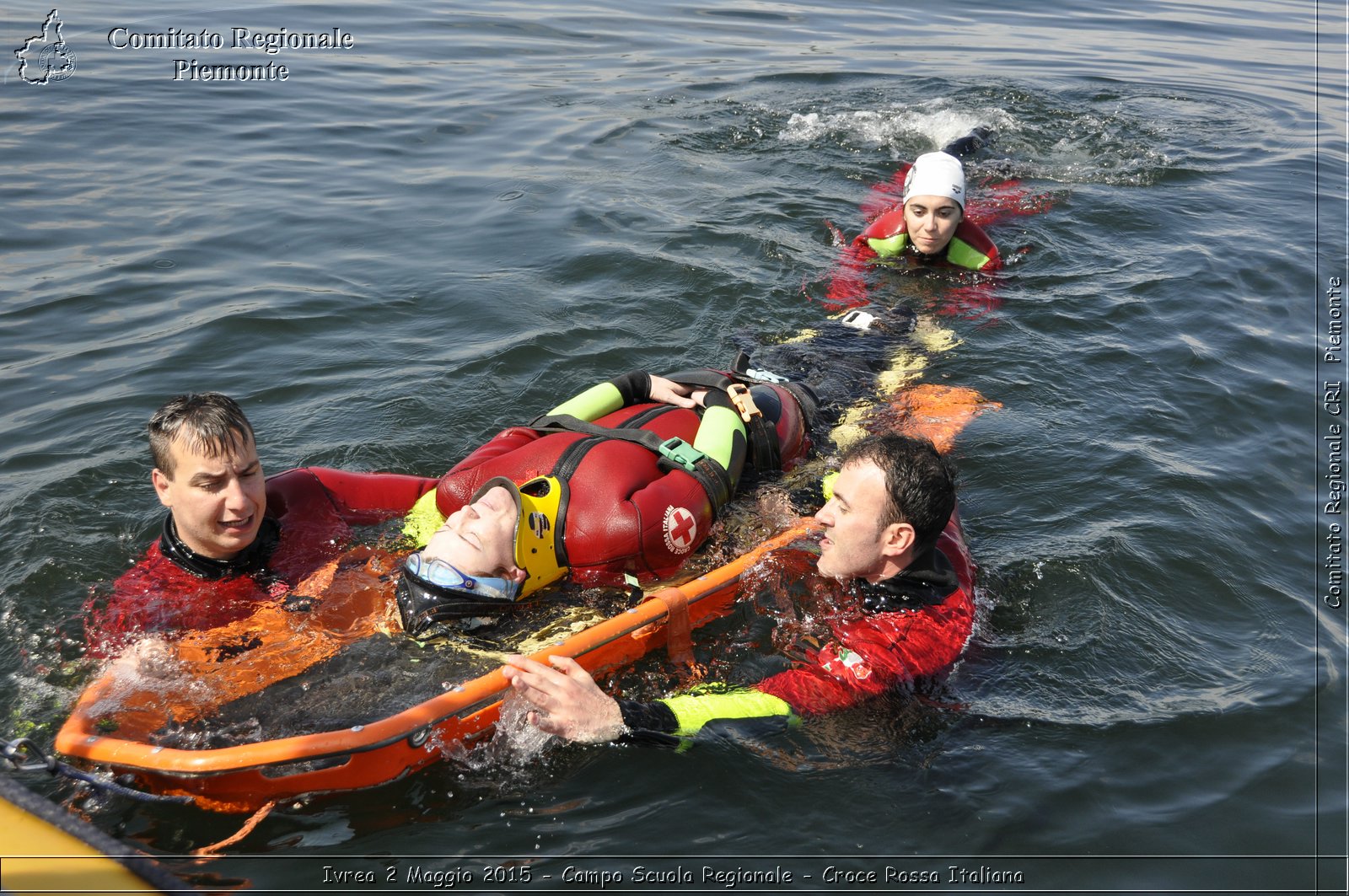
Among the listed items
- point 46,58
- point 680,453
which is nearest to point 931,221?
point 680,453

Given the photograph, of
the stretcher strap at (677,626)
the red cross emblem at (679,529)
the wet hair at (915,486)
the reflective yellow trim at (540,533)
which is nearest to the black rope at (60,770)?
the reflective yellow trim at (540,533)

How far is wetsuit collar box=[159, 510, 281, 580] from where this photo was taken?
4027mm

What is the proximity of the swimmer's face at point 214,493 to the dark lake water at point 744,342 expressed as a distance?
0.73m

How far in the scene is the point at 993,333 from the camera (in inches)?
282

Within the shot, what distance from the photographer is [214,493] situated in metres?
3.86

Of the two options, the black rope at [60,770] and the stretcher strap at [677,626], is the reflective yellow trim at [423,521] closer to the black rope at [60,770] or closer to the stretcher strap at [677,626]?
the stretcher strap at [677,626]

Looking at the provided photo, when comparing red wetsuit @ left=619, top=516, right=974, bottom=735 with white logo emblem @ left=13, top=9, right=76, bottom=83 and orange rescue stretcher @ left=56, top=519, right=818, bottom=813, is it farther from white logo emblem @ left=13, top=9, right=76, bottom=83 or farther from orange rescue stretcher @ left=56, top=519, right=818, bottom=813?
white logo emblem @ left=13, top=9, right=76, bottom=83

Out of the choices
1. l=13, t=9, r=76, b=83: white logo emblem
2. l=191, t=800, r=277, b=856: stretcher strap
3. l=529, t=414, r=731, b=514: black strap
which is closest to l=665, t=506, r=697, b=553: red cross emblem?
l=529, t=414, r=731, b=514: black strap

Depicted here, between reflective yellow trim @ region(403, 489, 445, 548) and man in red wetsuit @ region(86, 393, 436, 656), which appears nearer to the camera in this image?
man in red wetsuit @ region(86, 393, 436, 656)

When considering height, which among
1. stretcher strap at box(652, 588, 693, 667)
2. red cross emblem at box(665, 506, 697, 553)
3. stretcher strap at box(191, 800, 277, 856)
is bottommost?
stretcher strap at box(191, 800, 277, 856)

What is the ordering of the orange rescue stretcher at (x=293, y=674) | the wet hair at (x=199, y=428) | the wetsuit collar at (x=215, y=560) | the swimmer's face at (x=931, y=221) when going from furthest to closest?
the swimmer's face at (x=931, y=221) → the wetsuit collar at (x=215, y=560) → the wet hair at (x=199, y=428) → the orange rescue stretcher at (x=293, y=674)

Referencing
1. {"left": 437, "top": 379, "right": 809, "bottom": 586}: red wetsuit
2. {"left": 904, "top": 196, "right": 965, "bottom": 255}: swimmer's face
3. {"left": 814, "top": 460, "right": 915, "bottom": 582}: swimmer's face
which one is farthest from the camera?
{"left": 904, "top": 196, "right": 965, "bottom": 255}: swimmer's face

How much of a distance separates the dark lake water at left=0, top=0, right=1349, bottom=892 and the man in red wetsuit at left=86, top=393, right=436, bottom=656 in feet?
1.25

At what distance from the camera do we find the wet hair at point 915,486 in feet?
12.7
